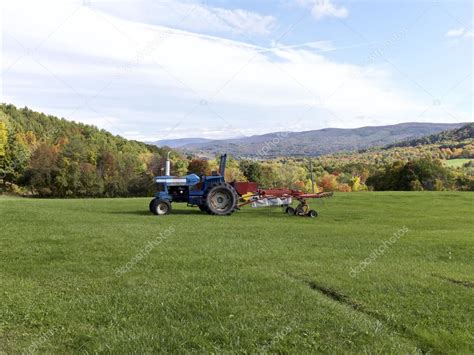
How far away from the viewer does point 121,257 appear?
884cm

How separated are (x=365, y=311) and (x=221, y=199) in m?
12.9

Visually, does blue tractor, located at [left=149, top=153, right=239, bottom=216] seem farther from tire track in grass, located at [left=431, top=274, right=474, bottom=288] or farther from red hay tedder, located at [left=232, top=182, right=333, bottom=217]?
tire track in grass, located at [left=431, top=274, right=474, bottom=288]

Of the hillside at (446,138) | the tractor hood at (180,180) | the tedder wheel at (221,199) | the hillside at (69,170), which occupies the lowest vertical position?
the tedder wheel at (221,199)

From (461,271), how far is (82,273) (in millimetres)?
7194

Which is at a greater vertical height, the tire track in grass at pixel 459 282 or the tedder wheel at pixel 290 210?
the tedder wheel at pixel 290 210

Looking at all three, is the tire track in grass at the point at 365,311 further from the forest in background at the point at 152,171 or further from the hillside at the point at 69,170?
the hillside at the point at 69,170

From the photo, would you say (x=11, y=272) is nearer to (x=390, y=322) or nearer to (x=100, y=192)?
(x=390, y=322)

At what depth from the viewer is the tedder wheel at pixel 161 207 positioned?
18.0m

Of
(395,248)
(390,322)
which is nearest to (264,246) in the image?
(395,248)

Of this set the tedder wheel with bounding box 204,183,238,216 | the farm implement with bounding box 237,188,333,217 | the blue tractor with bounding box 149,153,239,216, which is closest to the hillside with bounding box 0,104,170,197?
the blue tractor with bounding box 149,153,239,216

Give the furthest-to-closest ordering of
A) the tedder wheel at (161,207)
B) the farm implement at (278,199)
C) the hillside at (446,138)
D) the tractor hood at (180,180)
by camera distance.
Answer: the hillside at (446,138) < the farm implement at (278,199) < the tractor hood at (180,180) < the tedder wheel at (161,207)

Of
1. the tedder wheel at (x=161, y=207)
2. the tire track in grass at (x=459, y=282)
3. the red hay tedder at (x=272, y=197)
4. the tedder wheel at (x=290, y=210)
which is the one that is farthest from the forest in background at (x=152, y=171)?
the tire track in grass at (x=459, y=282)

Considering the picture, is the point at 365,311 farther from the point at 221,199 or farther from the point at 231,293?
the point at 221,199

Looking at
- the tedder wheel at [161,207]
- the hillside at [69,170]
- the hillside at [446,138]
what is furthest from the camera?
the hillside at [446,138]
